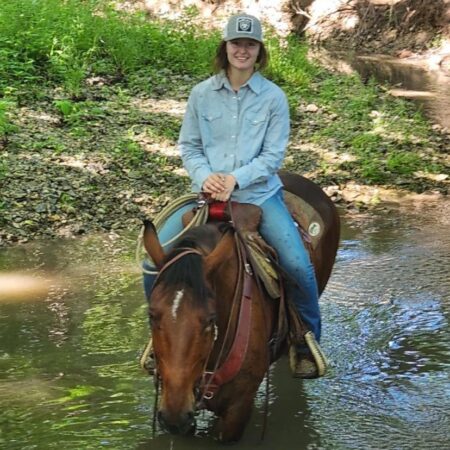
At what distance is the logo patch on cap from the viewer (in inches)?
171

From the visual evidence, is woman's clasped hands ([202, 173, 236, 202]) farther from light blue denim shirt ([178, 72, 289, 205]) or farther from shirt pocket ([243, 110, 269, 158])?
shirt pocket ([243, 110, 269, 158])

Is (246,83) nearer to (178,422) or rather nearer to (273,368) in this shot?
(178,422)

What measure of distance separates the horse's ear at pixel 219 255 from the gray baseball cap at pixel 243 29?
3.69 ft

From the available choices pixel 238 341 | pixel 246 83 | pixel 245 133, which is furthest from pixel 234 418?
pixel 246 83

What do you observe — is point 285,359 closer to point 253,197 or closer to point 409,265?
point 253,197

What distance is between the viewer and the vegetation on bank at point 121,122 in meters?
9.45

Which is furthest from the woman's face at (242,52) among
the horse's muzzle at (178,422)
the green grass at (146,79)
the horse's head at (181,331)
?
the green grass at (146,79)

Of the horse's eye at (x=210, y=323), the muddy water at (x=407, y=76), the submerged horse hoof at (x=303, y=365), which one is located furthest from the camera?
the muddy water at (x=407, y=76)

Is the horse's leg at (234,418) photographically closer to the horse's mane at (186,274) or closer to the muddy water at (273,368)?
the muddy water at (273,368)

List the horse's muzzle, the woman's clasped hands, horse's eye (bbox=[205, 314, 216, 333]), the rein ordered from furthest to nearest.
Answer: the woman's clasped hands, the rein, horse's eye (bbox=[205, 314, 216, 333]), the horse's muzzle

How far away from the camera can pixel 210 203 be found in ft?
14.1

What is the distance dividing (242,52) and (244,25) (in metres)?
0.14

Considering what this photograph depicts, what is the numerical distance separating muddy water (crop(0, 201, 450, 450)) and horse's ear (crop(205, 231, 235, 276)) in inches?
50.5

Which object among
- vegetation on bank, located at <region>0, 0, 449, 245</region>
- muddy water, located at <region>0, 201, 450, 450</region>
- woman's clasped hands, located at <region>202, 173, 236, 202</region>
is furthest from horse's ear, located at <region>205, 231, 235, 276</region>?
vegetation on bank, located at <region>0, 0, 449, 245</region>
